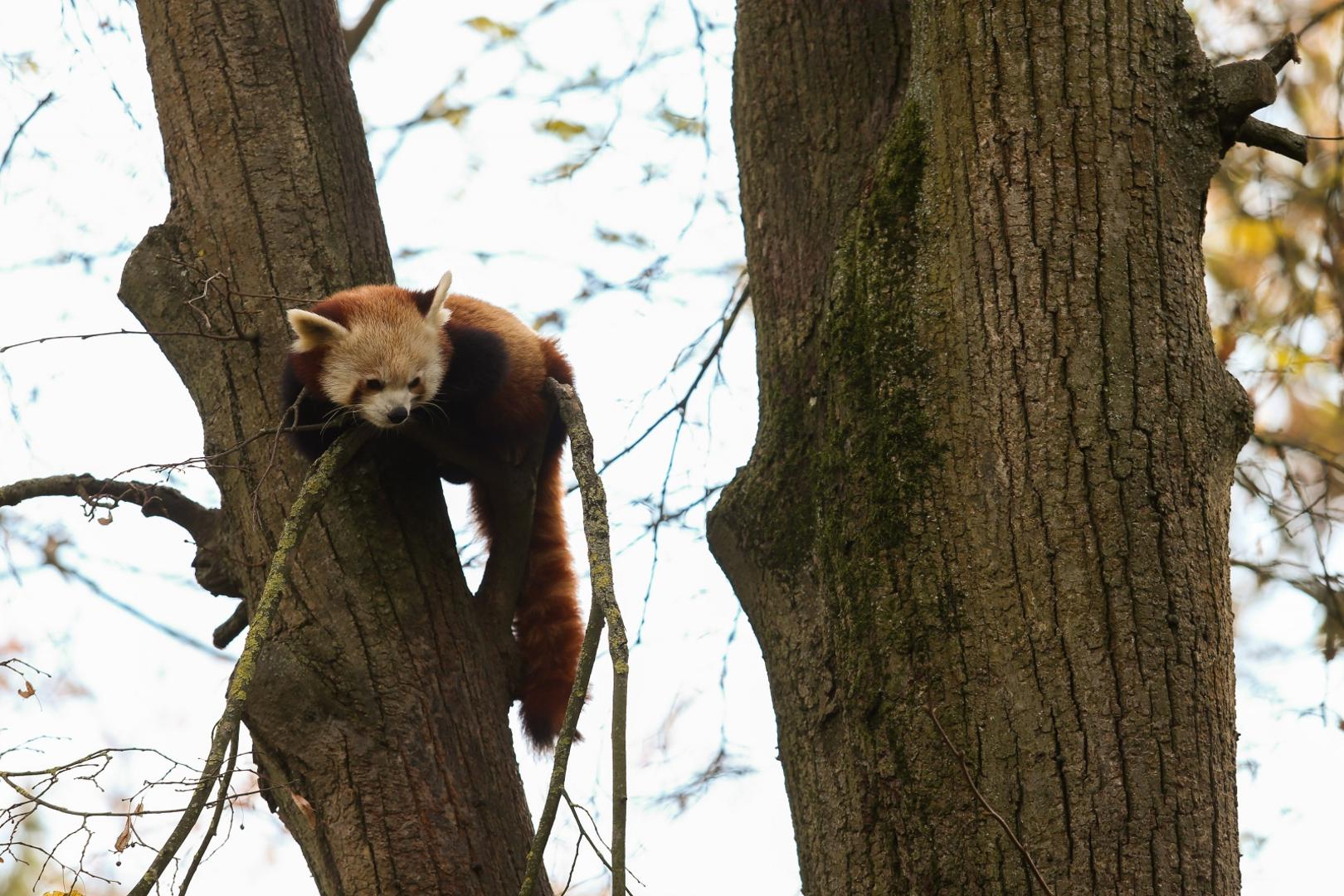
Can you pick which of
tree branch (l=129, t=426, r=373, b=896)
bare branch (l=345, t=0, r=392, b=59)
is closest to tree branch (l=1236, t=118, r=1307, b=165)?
tree branch (l=129, t=426, r=373, b=896)

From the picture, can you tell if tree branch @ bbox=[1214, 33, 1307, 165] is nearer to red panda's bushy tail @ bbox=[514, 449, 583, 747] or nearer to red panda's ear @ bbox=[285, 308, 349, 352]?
red panda's bushy tail @ bbox=[514, 449, 583, 747]

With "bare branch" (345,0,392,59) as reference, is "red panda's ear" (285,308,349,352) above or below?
below

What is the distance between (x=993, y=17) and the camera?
243 cm

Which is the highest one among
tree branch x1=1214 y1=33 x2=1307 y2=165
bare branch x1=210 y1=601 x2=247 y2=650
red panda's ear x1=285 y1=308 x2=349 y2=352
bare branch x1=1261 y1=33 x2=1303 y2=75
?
bare branch x1=1261 y1=33 x2=1303 y2=75

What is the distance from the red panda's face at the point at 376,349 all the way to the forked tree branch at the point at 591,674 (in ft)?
3.42

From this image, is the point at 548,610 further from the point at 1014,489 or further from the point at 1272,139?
the point at 1272,139

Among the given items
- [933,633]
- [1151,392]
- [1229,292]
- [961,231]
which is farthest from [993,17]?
[1229,292]

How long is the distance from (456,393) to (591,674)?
187cm

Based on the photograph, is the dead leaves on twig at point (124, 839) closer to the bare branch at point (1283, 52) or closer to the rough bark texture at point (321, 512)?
the rough bark texture at point (321, 512)

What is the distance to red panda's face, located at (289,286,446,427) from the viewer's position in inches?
129

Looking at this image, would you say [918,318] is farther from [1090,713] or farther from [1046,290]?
[1090,713]

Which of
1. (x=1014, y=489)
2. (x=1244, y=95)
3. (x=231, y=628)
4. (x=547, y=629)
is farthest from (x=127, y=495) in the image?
(x=1244, y=95)

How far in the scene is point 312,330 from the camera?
3.25 metres

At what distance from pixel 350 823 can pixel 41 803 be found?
0.79 meters
